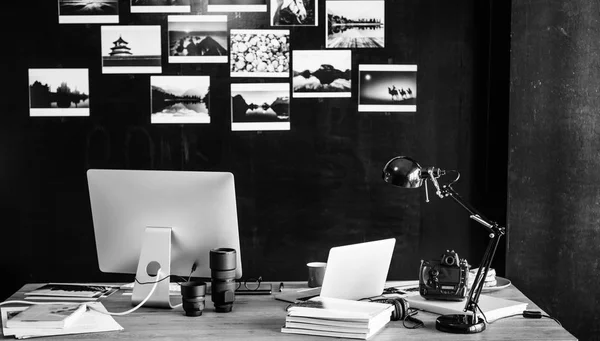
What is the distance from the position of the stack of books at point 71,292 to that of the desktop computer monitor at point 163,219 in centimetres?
21

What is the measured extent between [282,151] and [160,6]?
3.04 feet

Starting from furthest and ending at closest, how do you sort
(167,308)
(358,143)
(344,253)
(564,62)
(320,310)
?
(358,143), (564,62), (167,308), (344,253), (320,310)

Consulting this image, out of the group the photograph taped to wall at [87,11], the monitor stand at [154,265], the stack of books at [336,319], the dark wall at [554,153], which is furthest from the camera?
the photograph taped to wall at [87,11]

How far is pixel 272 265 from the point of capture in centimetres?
327

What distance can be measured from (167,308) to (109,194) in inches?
18.1

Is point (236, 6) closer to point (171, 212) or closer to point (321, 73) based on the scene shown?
point (321, 73)

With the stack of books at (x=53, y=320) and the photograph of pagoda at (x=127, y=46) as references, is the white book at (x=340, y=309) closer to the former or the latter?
the stack of books at (x=53, y=320)

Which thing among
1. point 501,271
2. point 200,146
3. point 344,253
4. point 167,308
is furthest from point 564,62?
point 167,308

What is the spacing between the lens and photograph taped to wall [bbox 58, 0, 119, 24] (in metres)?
3.14

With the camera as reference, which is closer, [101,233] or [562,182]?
[101,233]

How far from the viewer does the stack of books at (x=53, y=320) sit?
198 centimetres

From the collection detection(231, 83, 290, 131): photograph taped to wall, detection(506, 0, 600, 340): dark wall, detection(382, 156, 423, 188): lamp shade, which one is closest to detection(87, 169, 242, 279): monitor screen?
detection(382, 156, 423, 188): lamp shade

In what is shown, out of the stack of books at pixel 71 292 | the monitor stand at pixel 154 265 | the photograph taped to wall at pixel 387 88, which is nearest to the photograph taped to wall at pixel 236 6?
the photograph taped to wall at pixel 387 88

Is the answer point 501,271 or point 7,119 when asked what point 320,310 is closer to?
point 501,271
